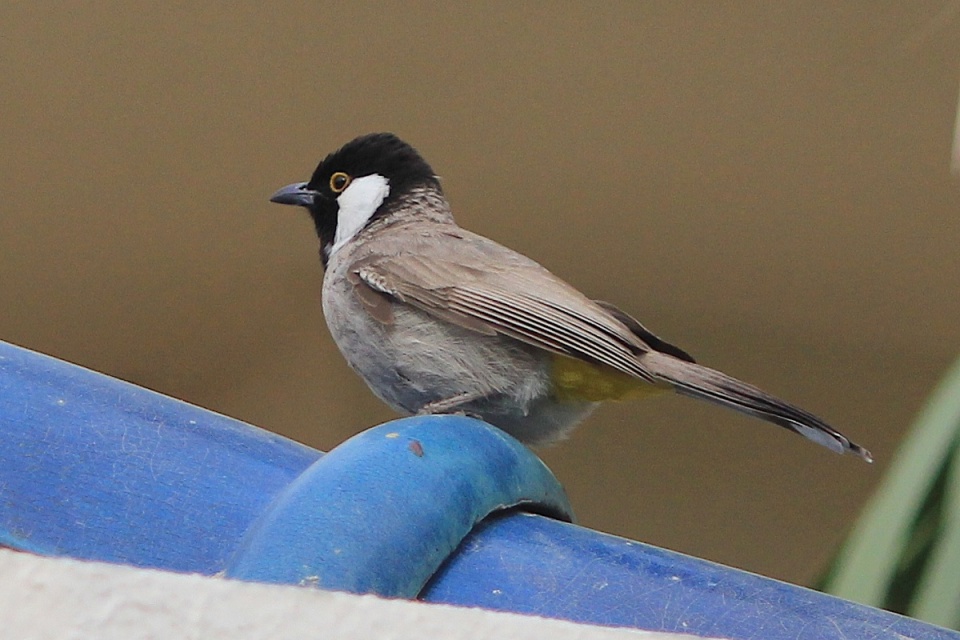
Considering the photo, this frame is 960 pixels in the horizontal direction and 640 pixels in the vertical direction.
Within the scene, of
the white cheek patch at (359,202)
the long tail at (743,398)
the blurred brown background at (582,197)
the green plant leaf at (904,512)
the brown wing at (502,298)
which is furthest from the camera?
the blurred brown background at (582,197)

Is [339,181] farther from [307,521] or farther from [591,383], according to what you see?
[307,521]

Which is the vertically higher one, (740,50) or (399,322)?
(740,50)

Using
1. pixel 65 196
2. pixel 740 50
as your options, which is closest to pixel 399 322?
pixel 740 50

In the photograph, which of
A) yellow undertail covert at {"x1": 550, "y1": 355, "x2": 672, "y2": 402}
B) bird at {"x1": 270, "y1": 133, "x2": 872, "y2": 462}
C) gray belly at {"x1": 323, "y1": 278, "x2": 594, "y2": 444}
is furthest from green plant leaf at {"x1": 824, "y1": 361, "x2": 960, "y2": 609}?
gray belly at {"x1": 323, "y1": 278, "x2": 594, "y2": 444}

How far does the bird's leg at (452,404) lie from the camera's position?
149 centimetres

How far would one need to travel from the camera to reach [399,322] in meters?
1.56

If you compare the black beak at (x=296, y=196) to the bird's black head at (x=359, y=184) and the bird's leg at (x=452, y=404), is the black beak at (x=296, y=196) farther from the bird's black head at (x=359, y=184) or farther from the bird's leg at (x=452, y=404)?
the bird's leg at (x=452, y=404)

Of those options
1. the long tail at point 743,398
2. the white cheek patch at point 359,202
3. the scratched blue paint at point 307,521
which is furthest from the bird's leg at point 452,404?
the scratched blue paint at point 307,521

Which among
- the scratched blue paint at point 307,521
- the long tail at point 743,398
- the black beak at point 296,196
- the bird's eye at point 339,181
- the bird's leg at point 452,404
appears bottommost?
the bird's leg at point 452,404

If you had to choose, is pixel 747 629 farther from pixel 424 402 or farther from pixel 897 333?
pixel 897 333

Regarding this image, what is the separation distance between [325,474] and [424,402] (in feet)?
3.10

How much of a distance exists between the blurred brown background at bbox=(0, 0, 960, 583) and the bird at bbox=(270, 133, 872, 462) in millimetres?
597

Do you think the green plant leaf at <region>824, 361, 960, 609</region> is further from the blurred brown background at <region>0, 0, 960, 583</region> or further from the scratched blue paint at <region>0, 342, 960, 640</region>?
the blurred brown background at <region>0, 0, 960, 583</region>

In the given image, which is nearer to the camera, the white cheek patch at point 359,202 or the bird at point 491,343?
the bird at point 491,343
